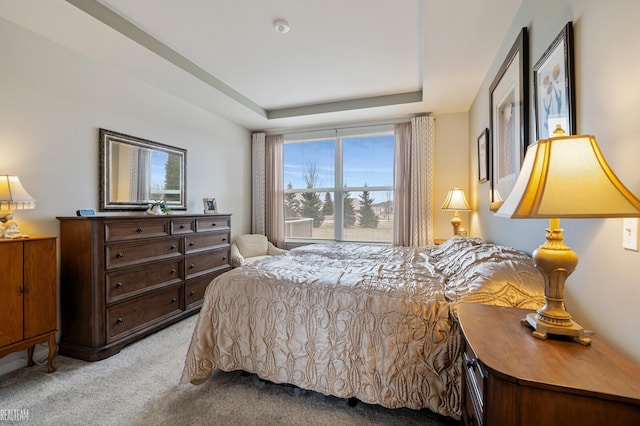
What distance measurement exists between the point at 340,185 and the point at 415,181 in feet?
3.97

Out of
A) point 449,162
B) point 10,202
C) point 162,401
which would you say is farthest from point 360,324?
point 449,162

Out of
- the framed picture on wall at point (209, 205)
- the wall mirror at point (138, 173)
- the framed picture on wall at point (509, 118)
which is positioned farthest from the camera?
the framed picture on wall at point (209, 205)

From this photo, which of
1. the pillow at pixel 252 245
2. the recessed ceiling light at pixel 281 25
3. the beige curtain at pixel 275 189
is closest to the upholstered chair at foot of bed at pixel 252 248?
the pillow at pixel 252 245

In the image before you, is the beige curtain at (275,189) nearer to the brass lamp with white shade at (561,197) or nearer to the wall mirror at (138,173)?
the wall mirror at (138,173)

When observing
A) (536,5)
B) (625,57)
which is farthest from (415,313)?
(536,5)

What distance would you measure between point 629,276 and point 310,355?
58.2 inches

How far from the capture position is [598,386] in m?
0.71

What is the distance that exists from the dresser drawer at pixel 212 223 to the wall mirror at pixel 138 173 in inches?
16.3

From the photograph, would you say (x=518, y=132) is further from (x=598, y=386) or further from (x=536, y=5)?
(x=598, y=386)

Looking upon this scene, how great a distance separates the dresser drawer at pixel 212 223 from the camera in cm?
339

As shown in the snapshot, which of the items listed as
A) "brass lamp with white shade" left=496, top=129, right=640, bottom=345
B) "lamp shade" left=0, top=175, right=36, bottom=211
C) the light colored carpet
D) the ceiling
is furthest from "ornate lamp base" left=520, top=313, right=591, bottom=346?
"lamp shade" left=0, top=175, right=36, bottom=211

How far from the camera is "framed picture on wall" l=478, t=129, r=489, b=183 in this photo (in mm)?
2865

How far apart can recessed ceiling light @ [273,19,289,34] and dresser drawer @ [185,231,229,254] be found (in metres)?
2.27

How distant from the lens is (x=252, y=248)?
4539 mm
